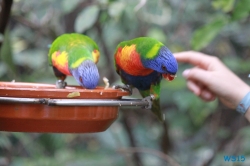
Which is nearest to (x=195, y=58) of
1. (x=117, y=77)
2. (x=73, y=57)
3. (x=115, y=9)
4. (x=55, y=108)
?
(x=115, y=9)

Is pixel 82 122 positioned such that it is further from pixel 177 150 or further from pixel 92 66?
pixel 177 150

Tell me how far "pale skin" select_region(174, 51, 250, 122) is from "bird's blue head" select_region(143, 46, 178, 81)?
0.34 metres

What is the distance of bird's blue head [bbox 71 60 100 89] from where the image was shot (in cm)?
108

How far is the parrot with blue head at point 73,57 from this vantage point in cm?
117

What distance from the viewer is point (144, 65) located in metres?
1.24

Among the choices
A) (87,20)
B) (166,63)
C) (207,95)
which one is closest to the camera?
(166,63)

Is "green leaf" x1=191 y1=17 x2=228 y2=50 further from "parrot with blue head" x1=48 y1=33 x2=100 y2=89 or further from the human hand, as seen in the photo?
"parrot with blue head" x1=48 y1=33 x2=100 y2=89

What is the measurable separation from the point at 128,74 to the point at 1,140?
1.01m

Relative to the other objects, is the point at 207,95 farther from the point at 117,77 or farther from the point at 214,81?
the point at 117,77

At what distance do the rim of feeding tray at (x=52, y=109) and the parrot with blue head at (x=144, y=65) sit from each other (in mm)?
235

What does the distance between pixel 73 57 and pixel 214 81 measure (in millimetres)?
530

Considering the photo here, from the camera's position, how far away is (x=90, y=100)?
2.91 ft

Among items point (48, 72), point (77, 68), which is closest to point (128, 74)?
point (77, 68)

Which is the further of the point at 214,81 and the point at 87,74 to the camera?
the point at 214,81
